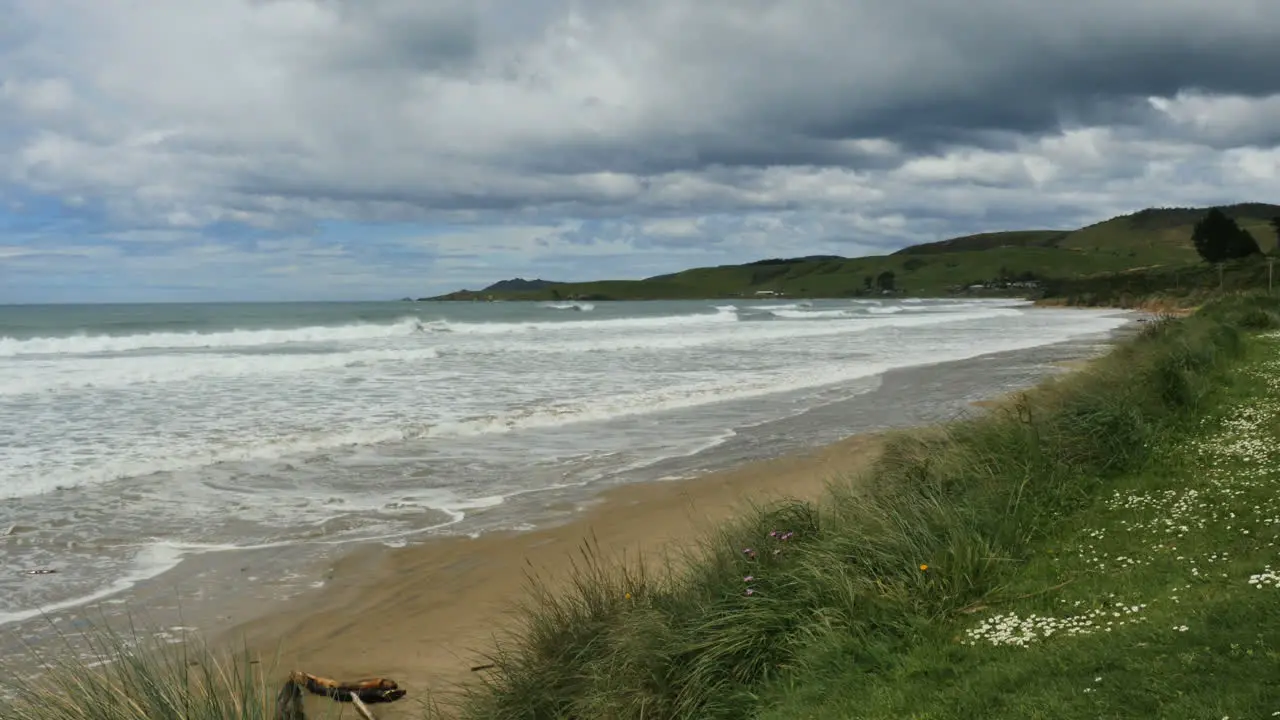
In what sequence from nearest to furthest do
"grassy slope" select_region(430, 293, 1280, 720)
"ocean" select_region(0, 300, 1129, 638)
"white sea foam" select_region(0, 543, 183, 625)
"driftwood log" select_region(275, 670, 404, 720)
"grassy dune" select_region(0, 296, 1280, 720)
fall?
"grassy dune" select_region(0, 296, 1280, 720) < "grassy slope" select_region(430, 293, 1280, 720) < "driftwood log" select_region(275, 670, 404, 720) < "white sea foam" select_region(0, 543, 183, 625) < "ocean" select_region(0, 300, 1129, 638)

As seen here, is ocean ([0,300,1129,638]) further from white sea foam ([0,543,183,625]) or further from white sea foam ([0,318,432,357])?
white sea foam ([0,318,432,357])

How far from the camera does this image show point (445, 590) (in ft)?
26.5

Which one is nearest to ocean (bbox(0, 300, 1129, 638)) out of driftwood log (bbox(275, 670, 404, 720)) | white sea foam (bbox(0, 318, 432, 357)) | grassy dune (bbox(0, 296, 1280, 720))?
driftwood log (bbox(275, 670, 404, 720))

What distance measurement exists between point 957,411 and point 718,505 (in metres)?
8.63

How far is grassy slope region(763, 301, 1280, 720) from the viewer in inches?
152

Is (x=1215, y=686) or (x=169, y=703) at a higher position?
(x=169, y=703)

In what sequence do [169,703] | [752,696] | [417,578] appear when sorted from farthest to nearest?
[417,578], [752,696], [169,703]

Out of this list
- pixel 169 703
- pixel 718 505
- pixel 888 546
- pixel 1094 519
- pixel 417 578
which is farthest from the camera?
pixel 718 505

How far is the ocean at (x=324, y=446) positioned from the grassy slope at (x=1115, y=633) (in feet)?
18.8

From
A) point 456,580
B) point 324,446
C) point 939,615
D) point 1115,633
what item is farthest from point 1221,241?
point 1115,633

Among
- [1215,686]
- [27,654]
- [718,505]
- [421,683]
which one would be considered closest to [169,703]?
[421,683]

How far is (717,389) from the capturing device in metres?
22.5

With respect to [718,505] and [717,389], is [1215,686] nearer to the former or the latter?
[718,505]

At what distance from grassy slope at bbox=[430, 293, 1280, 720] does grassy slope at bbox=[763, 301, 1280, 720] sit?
0.01 m
